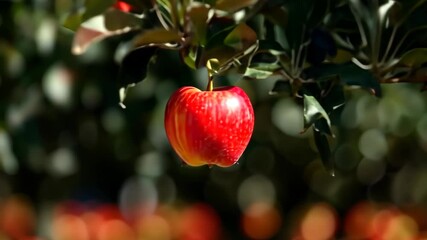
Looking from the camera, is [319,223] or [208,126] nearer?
[208,126]

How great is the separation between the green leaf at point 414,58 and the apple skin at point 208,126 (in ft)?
0.72

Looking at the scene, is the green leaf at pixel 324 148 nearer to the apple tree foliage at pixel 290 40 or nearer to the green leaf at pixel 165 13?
the apple tree foliage at pixel 290 40

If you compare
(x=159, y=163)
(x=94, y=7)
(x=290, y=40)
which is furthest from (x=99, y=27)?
(x=159, y=163)

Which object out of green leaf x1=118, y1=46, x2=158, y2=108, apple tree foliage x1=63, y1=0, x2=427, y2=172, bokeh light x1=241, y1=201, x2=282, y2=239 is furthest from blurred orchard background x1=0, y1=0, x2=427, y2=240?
green leaf x1=118, y1=46, x2=158, y2=108

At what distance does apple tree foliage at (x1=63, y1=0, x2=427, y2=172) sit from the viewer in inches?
44.7

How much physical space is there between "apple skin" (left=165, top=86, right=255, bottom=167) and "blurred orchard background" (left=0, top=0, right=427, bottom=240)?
1.01 metres

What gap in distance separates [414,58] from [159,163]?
166 cm

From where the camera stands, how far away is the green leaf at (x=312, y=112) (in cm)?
112

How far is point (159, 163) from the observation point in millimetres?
2861

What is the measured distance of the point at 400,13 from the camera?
133 cm

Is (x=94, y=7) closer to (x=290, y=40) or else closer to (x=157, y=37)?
(x=157, y=37)

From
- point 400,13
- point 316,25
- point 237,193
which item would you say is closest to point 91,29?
point 316,25

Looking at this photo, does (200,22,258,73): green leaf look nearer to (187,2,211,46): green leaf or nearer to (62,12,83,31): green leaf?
(187,2,211,46): green leaf

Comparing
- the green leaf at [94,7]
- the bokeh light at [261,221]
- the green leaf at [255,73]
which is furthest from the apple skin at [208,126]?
the bokeh light at [261,221]
